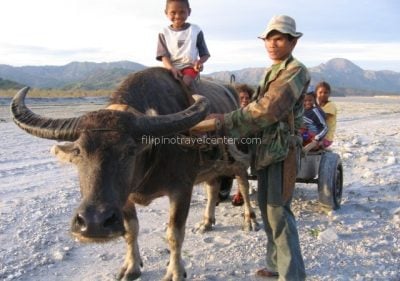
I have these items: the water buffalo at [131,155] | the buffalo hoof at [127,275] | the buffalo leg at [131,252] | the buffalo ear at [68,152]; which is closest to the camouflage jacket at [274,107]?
the water buffalo at [131,155]

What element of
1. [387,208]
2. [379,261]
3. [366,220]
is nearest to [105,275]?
[379,261]

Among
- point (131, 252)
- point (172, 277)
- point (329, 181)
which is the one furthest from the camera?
point (329, 181)

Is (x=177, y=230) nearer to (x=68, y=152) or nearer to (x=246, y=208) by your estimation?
(x=68, y=152)

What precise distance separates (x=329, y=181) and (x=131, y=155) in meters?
4.29

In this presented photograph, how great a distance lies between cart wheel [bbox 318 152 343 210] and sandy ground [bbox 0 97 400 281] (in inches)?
9.7

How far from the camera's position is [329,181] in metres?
7.55

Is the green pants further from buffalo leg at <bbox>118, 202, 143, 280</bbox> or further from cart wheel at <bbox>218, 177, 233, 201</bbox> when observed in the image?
cart wheel at <bbox>218, 177, 233, 201</bbox>

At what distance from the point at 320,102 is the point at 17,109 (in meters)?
6.14

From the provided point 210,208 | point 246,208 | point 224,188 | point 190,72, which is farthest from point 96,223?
point 224,188

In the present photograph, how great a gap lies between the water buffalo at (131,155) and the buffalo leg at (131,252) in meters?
0.01

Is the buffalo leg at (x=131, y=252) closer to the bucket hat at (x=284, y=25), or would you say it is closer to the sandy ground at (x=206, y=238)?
the sandy ground at (x=206, y=238)

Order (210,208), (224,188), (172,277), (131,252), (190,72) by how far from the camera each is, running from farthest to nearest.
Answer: (224,188) < (210,208) < (190,72) < (131,252) < (172,277)

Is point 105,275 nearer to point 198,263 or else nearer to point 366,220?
point 198,263

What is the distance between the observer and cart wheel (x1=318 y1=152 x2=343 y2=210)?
24.7ft
